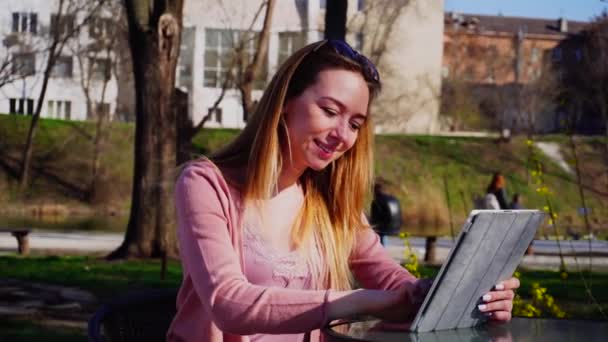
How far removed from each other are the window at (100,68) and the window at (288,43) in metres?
6.27

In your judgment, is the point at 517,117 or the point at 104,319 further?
the point at 517,117

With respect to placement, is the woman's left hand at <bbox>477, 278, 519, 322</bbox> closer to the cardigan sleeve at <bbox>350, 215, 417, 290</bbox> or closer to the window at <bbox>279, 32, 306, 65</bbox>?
the cardigan sleeve at <bbox>350, 215, 417, 290</bbox>

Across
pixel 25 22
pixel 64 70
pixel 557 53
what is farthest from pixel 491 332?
pixel 557 53

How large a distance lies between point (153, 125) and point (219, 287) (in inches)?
516

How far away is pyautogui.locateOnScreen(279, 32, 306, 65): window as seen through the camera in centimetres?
4448

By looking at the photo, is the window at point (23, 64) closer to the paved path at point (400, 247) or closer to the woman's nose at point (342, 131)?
the paved path at point (400, 247)

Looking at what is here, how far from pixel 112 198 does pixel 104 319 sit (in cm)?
3837

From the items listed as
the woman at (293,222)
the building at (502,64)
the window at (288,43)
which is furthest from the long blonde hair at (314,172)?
the building at (502,64)

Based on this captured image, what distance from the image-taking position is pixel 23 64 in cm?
3741

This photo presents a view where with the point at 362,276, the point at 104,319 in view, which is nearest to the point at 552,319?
the point at 362,276

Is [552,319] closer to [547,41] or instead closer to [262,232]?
[262,232]

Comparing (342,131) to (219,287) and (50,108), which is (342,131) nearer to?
(219,287)

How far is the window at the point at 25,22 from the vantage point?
43175 mm

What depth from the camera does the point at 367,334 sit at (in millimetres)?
3014
